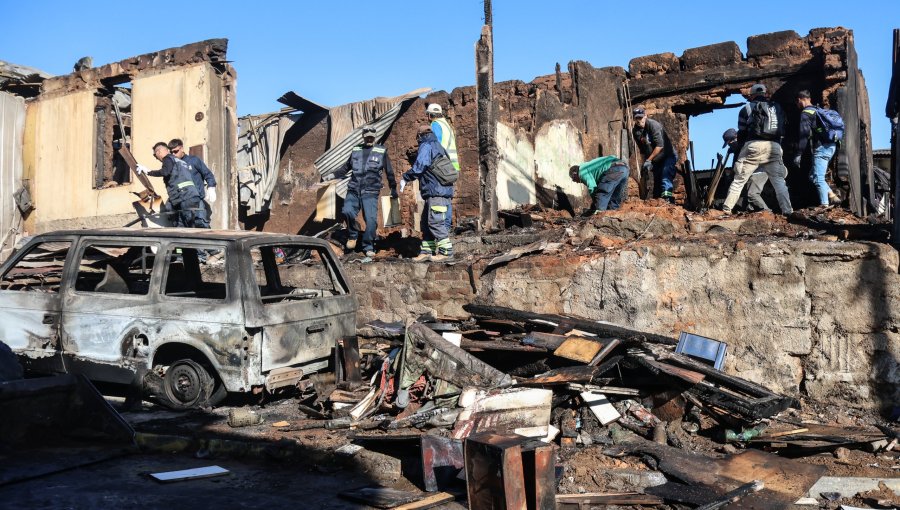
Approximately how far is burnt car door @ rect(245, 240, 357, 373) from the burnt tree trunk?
11.9 feet

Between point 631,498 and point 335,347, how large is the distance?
289 centimetres

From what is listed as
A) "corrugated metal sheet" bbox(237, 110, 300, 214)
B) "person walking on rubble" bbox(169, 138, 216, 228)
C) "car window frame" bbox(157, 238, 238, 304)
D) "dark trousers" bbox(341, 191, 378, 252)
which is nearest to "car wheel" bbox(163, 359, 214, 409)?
"car window frame" bbox(157, 238, 238, 304)

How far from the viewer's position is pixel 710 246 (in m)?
6.26

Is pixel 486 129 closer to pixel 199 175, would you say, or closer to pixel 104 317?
pixel 199 175

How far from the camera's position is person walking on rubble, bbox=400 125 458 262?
8.34 meters

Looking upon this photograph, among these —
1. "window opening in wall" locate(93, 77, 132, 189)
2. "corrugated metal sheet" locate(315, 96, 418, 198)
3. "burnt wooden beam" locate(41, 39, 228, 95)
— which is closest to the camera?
"burnt wooden beam" locate(41, 39, 228, 95)

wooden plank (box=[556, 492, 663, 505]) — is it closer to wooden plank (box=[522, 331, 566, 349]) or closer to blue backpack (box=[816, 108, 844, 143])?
wooden plank (box=[522, 331, 566, 349])

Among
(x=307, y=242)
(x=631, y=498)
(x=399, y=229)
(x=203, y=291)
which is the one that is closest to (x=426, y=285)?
(x=307, y=242)

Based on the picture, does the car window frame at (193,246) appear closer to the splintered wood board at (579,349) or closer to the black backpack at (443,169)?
the splintered wood board at (579,349)

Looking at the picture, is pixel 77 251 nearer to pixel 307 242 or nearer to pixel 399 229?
pixel 307 242

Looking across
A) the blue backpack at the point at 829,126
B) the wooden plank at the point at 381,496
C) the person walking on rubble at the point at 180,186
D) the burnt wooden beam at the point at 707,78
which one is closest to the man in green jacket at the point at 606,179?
the blue backpack at the point at 829,126

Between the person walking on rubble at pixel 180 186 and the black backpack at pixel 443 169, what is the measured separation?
3413mm

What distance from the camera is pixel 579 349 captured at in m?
5.60

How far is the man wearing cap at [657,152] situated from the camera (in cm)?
1116
